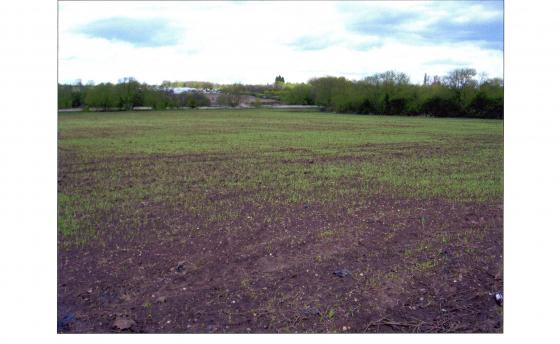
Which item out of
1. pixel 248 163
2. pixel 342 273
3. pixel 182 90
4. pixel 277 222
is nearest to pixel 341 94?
pixel 277 222

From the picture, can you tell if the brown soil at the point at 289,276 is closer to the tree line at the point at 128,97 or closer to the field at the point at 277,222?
the field at the point at 277,222

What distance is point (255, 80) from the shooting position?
4172 mm

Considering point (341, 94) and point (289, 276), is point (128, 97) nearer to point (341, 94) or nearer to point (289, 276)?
point (341, 94)

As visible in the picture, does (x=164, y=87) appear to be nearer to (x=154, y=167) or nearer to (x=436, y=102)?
(x=154, y=167)

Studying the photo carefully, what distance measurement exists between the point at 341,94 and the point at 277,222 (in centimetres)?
142

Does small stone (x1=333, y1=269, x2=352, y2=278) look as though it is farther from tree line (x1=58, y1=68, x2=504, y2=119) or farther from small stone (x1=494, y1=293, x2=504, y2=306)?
tree line (x1=58, y1=68, x2=504, y2=119)

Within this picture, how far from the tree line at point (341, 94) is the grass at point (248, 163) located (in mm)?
141

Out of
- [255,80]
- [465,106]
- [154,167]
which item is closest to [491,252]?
[465,106]

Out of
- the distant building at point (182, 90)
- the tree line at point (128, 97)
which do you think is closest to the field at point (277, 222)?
the tree line at point (128, 97)

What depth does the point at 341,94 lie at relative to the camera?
444 centimetres

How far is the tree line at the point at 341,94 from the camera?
402cm

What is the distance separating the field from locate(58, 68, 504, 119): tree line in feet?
0.57

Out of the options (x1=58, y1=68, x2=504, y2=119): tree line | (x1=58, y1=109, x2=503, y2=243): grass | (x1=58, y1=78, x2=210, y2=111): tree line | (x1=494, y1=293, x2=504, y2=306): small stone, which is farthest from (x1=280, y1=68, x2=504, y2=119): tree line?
(x1=494, y1=293, x2=504, y2=306): small stone
